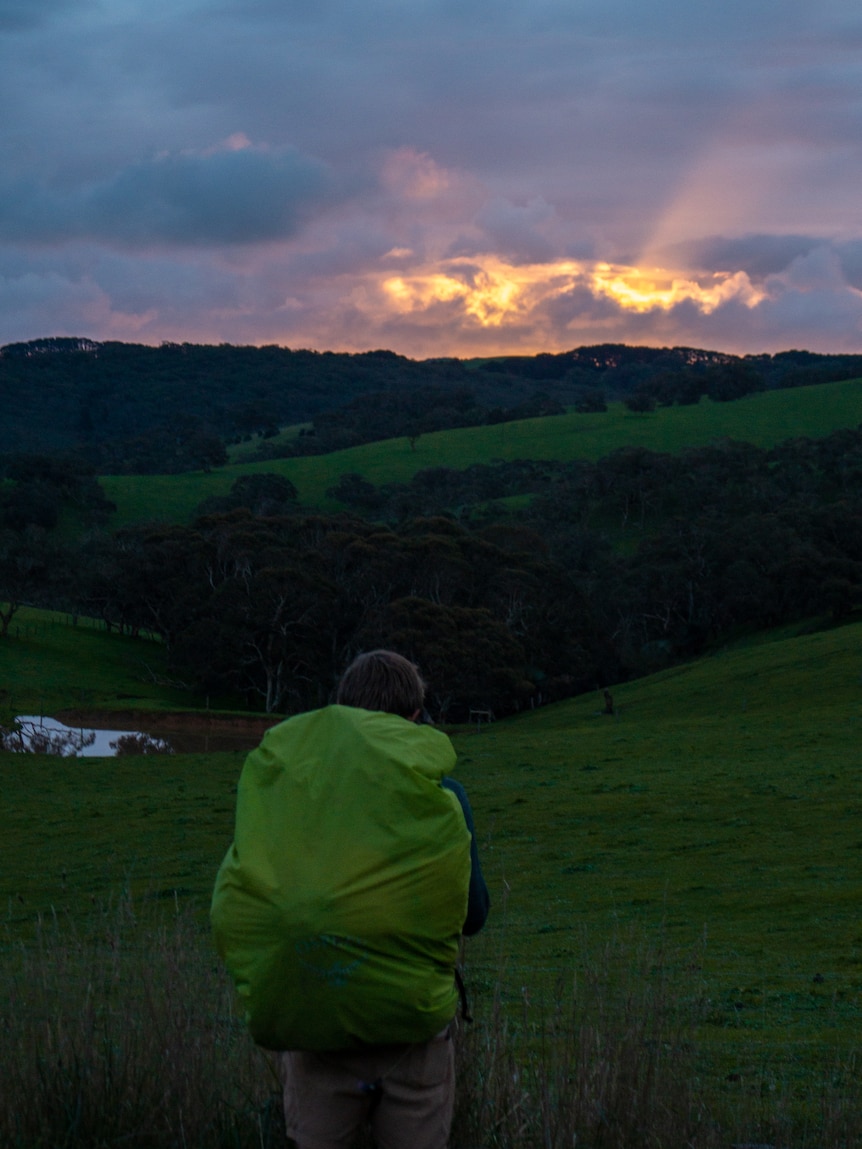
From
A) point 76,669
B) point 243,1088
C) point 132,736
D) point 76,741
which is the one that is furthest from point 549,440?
point 243,1088

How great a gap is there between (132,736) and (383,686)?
4108 centimetres

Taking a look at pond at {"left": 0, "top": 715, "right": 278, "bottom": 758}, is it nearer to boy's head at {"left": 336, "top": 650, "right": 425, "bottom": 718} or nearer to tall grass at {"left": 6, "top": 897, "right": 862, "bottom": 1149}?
tall grass at {"left": 6, "top": 897, "right": 862, "bottom": 1149}

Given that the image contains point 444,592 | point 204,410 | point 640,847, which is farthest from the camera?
point 204,410

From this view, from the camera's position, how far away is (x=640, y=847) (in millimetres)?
17484

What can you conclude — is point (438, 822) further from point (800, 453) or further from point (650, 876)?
point (800, 453)

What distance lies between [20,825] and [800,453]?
80.4m

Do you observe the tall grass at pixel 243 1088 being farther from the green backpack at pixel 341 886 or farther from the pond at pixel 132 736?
the pond at pixel 132 736

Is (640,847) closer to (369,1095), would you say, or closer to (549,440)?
(369,1095)

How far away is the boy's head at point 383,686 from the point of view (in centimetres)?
397

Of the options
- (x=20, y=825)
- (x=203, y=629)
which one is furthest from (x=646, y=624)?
(x=20, y=825)

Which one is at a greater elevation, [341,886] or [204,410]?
[204,410]

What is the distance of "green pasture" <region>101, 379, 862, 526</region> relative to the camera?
109 m

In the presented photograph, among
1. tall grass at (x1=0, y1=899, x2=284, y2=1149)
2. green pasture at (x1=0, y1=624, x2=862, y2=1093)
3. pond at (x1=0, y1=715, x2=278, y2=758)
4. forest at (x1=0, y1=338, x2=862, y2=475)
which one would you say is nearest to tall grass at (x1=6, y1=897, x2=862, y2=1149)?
tall grass at (x1=0, y1=899, x2=284, y2=1149)

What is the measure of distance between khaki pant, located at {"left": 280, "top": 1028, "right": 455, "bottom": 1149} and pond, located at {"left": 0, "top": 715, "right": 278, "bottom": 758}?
121ft
